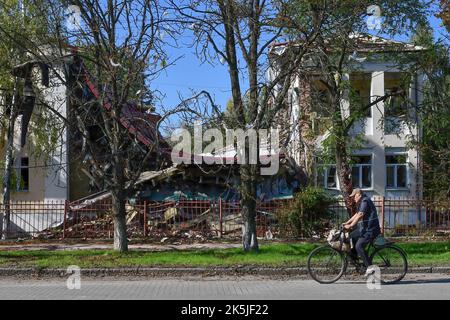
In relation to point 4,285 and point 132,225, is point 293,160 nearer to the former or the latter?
point 132,225

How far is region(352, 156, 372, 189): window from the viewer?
25.9 metres

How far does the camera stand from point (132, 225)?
66.0 ft

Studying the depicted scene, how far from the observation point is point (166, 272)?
506 inches

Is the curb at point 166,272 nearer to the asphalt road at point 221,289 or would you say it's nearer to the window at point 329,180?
the asphalt road at point 221,289

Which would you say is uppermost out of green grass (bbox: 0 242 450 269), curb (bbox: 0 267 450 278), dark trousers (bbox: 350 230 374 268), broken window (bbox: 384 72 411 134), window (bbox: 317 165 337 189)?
broken window (bbox: 384 72 411 134)

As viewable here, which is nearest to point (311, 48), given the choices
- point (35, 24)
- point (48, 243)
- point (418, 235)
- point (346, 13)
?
point (346, 13)

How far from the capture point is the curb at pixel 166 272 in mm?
12688

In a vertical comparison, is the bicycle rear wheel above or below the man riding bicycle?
below

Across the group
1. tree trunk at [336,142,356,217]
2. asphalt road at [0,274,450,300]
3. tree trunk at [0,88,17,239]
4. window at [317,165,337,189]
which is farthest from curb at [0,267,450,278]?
window at [317,165,337,189]

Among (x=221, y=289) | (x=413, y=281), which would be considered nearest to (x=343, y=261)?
(x=413, y=281)

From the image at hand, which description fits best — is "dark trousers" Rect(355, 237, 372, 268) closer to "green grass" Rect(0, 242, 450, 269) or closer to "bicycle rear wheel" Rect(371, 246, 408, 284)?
"bicycle rear wheel" Rect(371, 246, 408, 284)

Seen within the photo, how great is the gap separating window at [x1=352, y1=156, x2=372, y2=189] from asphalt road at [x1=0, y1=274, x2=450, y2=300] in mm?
13536

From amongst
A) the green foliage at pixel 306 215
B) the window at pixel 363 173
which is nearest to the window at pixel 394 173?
the window at pixel 363 173

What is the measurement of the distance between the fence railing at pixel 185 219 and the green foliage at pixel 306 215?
22cm
